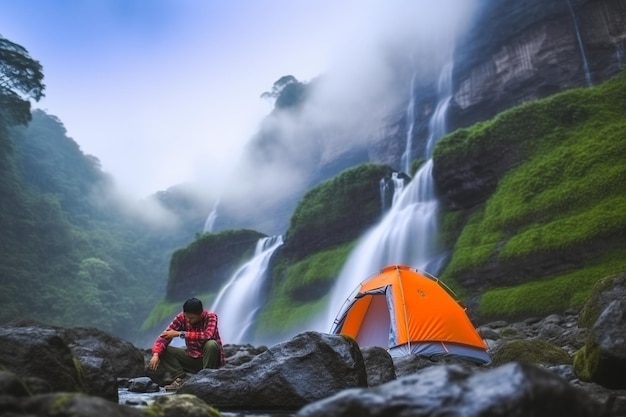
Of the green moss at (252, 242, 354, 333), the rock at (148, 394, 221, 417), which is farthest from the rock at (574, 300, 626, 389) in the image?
the green moss at (252, 242, 354, 333)

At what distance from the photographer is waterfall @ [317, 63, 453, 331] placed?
1068 inches

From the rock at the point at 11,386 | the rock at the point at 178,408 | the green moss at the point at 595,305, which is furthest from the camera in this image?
the green moss at the point at 595,305

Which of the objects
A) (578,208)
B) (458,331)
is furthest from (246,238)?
(458,331)

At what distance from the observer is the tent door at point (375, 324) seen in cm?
1171

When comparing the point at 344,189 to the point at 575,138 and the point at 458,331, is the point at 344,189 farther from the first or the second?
the point at 458,331

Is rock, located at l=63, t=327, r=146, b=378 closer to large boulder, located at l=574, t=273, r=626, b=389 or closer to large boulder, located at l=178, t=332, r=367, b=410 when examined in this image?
large boulder, located at l=178, t=332, r=367, b=410

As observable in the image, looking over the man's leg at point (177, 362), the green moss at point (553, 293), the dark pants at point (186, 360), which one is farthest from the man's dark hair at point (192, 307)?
the green moss at point (553, 293)

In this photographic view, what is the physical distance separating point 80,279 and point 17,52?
94.6ft

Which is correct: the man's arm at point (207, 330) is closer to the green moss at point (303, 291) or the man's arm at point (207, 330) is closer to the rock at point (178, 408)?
the rock at point (178, 408)

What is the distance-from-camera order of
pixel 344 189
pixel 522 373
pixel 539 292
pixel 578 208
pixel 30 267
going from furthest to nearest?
pixel 30 267 → pixel 344 189 → pixel 578 208 → pixel 539 292 → pixel 522 373

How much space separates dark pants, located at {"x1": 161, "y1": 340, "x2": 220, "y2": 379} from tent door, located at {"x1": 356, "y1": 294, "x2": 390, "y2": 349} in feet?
19.8

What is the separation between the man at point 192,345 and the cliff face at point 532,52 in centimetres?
3884

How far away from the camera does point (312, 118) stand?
78.9 metres

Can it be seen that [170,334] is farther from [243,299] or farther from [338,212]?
[243,299]
